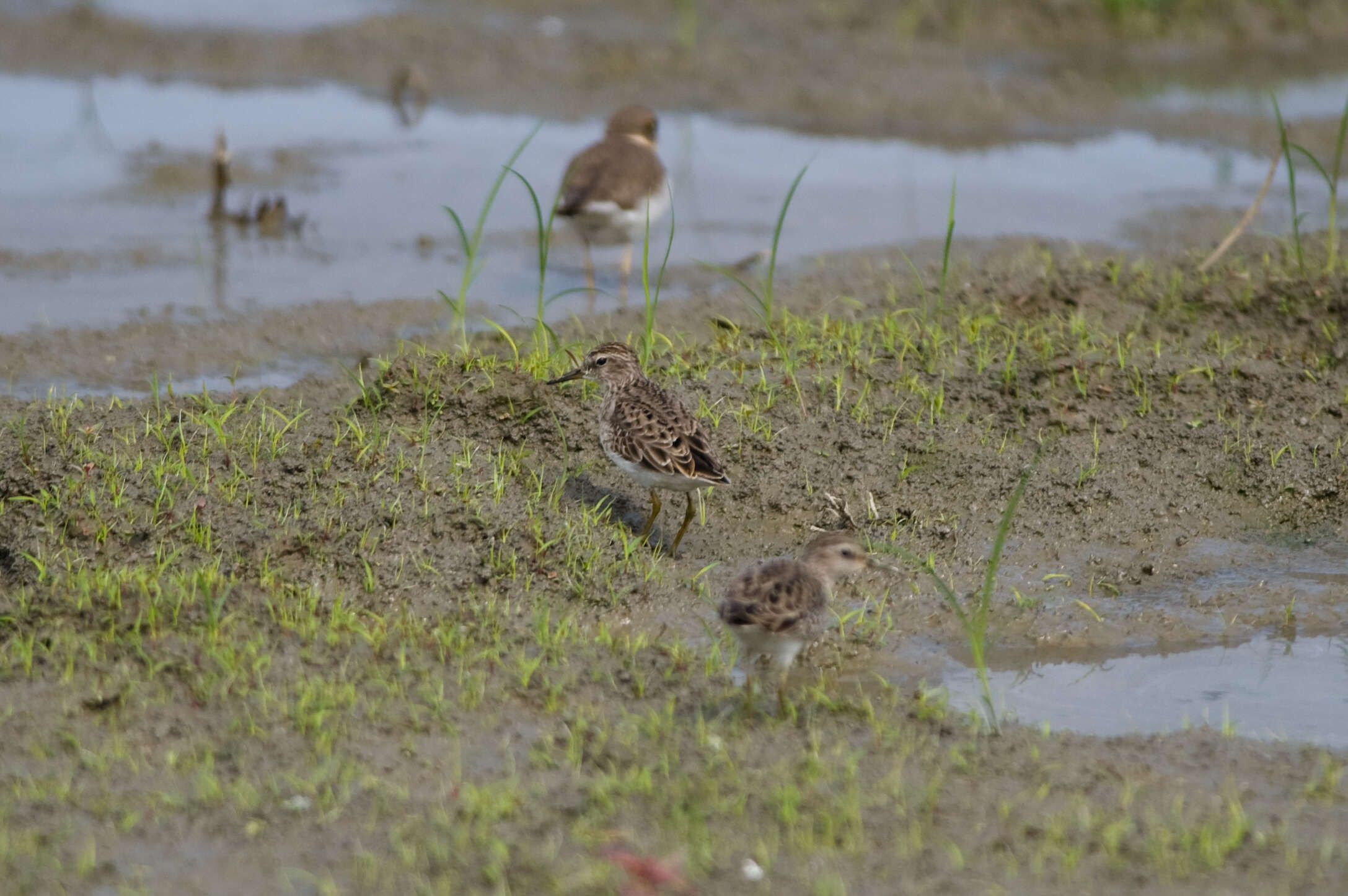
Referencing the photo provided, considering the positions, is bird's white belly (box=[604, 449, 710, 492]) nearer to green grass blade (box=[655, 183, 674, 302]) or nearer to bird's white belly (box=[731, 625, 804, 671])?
green grass blade (box=[655, 183, 674, 302])

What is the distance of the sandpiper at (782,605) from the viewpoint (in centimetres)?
511

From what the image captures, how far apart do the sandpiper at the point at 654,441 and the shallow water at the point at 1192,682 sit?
134 centimetres

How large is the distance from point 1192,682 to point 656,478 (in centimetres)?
238

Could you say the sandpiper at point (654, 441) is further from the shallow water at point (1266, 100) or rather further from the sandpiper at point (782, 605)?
the shallow water at point (1266, 100)

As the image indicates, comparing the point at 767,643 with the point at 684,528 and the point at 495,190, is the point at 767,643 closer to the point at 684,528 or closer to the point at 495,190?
the point at 684,528

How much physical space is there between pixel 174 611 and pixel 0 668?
63 cm

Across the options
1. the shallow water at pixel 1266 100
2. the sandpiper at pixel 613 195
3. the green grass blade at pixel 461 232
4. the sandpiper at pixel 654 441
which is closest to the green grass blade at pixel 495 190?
the green grass blade at pixel 461 232

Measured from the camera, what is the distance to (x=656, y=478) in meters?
6.35

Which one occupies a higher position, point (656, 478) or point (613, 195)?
point (613, 195)

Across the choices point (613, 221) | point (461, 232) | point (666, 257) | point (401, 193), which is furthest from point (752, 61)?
point (666, 257)

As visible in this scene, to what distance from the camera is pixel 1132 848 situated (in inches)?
175

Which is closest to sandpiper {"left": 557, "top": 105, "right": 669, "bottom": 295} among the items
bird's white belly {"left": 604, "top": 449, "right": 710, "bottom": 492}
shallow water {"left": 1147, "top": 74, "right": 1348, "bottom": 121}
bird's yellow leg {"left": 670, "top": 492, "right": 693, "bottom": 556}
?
bird's yellow leg {"left": 670, "top": 492, "right": 693, "bottom": 556}

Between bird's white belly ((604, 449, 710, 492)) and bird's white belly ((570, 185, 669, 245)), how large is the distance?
3998 mm

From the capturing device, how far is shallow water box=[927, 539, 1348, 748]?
18.2ft
